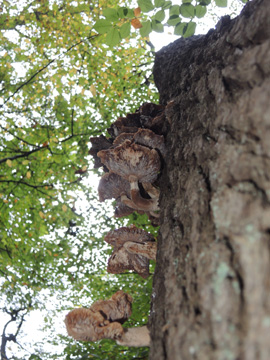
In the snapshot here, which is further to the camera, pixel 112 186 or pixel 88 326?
pixel 112 186

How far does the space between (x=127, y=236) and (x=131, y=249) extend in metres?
0.14

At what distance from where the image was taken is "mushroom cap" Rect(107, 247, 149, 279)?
2.88 meters

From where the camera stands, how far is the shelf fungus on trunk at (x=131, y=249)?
2.76 metres

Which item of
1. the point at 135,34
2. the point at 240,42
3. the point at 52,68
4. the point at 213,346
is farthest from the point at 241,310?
the point at 135,34

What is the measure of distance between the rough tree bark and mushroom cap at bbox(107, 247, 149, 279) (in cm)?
107

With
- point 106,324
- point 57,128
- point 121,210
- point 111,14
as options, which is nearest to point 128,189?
point 121,210

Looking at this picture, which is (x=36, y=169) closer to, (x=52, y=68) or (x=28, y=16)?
(x=52, y=68)

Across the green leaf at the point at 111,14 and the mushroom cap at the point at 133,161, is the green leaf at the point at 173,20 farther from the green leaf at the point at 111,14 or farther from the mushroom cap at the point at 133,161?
the mushroom cap at the point at 133,161

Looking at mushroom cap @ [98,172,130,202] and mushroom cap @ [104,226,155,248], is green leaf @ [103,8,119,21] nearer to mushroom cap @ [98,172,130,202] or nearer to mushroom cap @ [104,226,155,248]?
mushroom cap @ [98,172,130,202]

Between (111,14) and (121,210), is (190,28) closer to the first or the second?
(111,14)

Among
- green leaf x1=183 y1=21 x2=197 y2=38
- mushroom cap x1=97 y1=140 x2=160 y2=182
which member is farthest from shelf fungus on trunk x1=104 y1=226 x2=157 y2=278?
green leaf x1=183 y1=21 x2=197 y2=38

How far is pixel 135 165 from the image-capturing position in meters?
2.60

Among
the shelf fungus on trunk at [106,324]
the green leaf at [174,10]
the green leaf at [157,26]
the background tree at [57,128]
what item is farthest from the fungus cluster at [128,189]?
the background tree at [57,128]

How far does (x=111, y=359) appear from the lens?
6.46 metres
